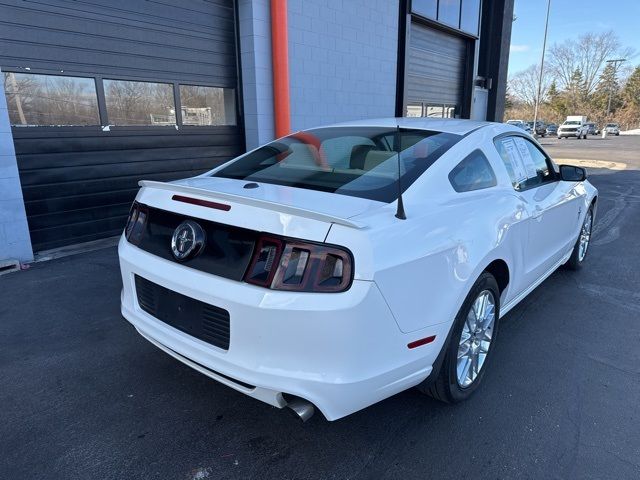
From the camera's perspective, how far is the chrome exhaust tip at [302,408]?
1.97 meters

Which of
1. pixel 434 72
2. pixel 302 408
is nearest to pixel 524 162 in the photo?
pixel 302 408

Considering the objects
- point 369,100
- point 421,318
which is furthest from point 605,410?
point 369,100

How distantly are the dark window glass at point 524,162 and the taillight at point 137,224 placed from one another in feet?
7.73

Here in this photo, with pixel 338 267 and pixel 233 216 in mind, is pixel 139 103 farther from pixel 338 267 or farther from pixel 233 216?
pixel 338 267

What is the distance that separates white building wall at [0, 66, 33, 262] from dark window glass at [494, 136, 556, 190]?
489 cm

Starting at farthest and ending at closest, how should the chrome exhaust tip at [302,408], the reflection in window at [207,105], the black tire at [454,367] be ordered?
the reflection in window at [207,105] → the black tire at [454,367] → the chrome exhaust tip at [302,408]

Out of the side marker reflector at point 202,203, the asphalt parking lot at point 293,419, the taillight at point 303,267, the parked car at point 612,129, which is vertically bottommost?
the parked car at point 612,129

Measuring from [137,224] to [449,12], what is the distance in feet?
43.1

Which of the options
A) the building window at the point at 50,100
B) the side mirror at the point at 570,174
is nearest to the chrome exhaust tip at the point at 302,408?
the side mirror at the point at 570,174

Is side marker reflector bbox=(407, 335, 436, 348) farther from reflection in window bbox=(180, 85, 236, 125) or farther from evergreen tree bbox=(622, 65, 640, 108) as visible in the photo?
evergreen tree bbox=(622, 65, 640, 108)

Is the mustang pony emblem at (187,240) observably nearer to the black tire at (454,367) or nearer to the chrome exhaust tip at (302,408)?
the chrome exhaust tip at (302,408)

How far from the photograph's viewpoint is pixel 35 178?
18.2ft

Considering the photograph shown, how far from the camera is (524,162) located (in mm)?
3561

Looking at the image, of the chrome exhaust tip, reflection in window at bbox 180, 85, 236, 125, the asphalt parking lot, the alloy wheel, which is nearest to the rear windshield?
the alloy wheel
